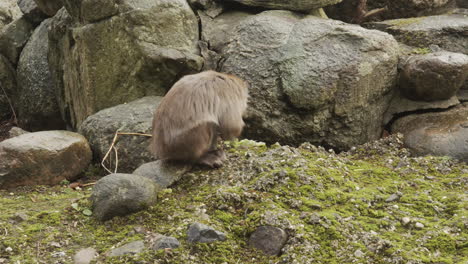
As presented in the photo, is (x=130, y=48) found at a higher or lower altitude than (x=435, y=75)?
higher

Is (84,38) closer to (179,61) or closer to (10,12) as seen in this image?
(179,61)

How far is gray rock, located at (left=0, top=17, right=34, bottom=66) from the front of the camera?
10.3m

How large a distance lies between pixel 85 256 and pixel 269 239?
141 centimetres

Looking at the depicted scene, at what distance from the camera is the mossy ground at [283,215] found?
4.22 metres

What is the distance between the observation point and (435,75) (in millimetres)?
7301

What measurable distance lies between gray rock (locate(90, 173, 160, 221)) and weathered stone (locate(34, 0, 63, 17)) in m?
5.35

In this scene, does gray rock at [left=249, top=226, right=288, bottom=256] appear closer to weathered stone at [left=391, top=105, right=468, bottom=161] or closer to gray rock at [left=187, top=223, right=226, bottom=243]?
gray rock at [left=187, top=223, right=226, bottom=243]

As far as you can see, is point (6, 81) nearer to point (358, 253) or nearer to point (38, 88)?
point (38, 88)

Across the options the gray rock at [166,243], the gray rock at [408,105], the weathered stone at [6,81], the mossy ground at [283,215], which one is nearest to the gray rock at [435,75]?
the gray rock at [408,105]

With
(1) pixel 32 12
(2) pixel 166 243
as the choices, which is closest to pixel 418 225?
(2) pixel 166 243

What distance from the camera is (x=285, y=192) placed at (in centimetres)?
502

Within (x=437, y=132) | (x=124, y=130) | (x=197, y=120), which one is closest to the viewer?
(x=197, y=120)

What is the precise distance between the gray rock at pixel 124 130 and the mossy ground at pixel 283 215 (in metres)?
0.99

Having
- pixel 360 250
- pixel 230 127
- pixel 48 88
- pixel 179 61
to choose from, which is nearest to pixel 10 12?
pixel 48 88
